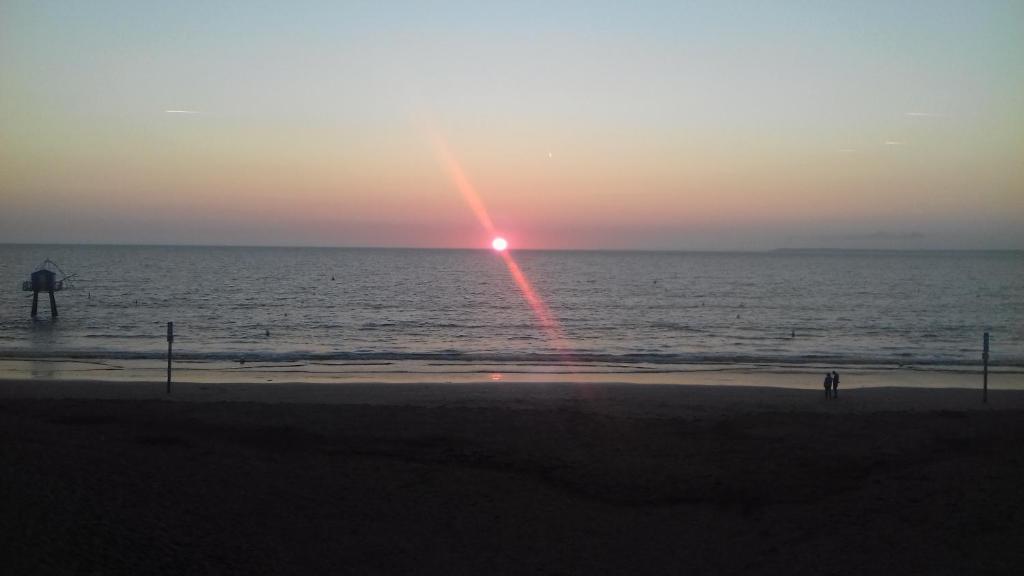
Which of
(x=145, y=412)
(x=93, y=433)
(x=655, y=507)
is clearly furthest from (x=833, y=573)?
(x=145, y=412)

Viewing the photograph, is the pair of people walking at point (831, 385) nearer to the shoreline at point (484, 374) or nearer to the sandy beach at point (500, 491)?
the shoreline at point (484, 374)

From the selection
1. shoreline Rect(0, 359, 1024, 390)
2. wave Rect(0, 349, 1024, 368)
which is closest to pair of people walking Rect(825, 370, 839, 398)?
shoreline Rect(0, 359, 1024, 390)

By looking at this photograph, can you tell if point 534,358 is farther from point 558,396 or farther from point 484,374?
point 558,396

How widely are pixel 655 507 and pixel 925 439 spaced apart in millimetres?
7476

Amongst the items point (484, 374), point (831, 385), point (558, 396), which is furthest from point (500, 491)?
point (484, 374)

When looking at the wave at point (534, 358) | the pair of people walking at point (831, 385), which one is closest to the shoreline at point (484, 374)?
the wave at point (534, 358)

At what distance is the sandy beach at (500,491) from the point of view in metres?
8.83

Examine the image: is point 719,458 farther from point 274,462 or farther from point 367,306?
point 367,306

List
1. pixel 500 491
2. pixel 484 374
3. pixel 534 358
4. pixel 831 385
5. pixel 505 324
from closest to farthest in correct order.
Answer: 1. pixel 500 491
2. pixel 831 385
3. pixel 484 374
4. pixel 534 358
5. pixel 505 324

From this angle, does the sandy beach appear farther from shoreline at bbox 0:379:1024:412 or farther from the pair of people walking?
the pair of people walking

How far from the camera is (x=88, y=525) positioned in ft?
27.0

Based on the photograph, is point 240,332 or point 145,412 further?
point 240,332

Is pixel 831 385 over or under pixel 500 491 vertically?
over

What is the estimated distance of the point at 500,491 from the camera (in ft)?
38.8
